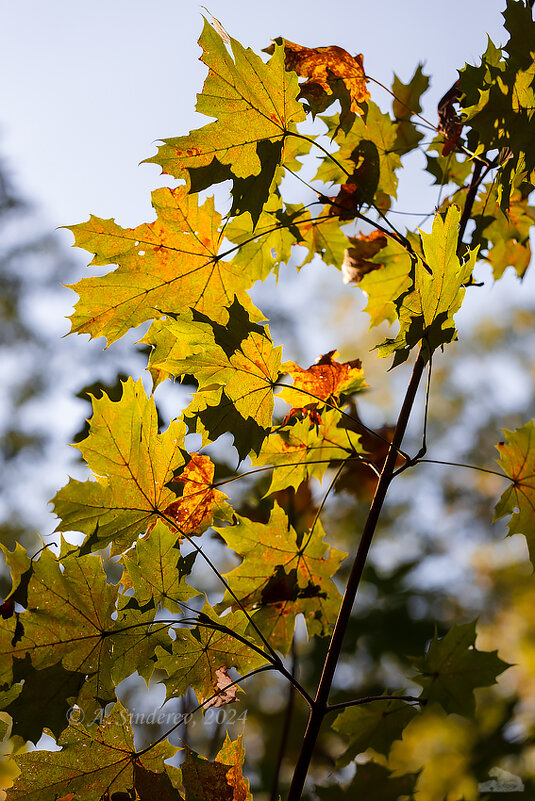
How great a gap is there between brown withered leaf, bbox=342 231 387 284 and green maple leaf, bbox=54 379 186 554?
41cm

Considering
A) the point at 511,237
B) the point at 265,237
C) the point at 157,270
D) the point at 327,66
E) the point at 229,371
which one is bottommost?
the point at 229,371

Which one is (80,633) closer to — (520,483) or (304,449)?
(304,449)

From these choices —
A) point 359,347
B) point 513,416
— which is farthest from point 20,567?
point 513,416

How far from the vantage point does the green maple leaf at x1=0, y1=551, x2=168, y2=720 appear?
2.00 ft

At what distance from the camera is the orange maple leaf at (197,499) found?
73 cm

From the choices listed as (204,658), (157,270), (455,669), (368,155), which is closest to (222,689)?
(204,658)

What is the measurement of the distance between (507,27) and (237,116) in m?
0.30

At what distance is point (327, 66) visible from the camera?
0.78m

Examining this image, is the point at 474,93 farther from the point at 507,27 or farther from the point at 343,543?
the point at 343,543

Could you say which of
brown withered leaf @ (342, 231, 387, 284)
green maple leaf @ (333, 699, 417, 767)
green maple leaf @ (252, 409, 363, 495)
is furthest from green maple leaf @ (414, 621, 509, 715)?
brown withered leaf @ (342, 231, 387, 284)

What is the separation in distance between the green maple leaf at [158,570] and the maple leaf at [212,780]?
0.48 ft

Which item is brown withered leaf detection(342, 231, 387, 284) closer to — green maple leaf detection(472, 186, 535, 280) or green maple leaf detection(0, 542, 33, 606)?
green maple leaf detection(472, 186, 535, 280)

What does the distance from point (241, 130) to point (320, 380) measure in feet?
1.00

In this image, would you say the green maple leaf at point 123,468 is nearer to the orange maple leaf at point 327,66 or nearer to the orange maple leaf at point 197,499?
the orange maple leaf at point 197,499
